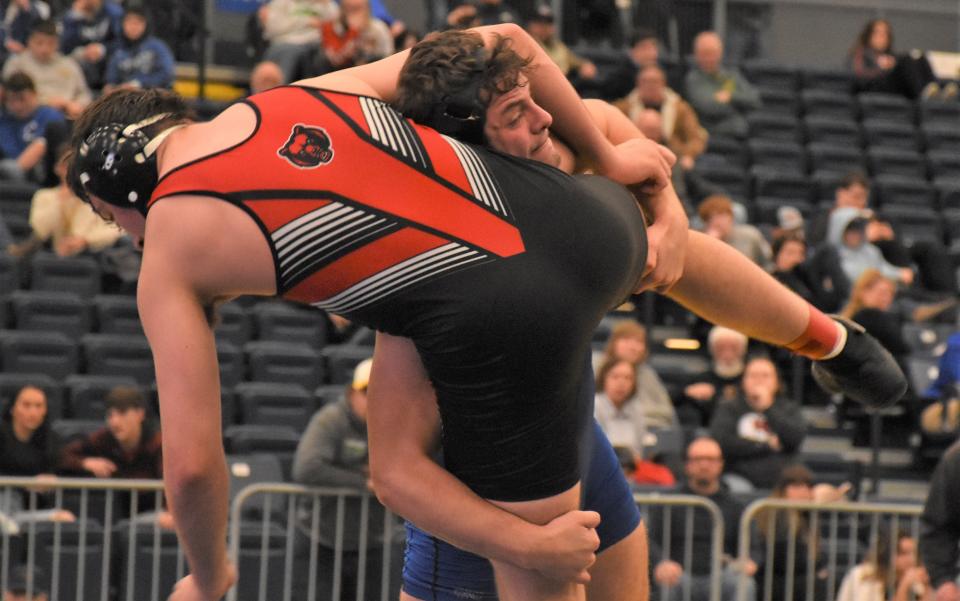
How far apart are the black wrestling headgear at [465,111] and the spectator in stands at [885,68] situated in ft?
35.9

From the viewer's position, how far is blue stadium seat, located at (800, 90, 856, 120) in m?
12.9

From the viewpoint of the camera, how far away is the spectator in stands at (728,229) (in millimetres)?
9141

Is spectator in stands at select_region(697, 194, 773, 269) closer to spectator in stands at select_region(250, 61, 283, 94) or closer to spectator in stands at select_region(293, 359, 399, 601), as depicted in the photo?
spectator in stands at select_region(250, 61, 283, 94)

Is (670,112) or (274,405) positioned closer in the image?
(274,405)

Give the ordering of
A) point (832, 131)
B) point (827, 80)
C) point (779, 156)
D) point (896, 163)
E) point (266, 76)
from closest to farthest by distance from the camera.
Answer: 1. point (266, 76)
2. point (779, 156)
3. point (896, 163)
4. point (832, 131)
5. point (827, 80)

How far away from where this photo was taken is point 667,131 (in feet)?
35.1

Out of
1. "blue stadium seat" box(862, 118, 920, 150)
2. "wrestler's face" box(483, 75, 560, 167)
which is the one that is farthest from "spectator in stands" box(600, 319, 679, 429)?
"blue stadium seat" box(862, 118, 920, 150)

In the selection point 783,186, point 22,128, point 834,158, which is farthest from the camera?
point 834,158

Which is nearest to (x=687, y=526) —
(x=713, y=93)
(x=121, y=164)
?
(x=121, y=164)

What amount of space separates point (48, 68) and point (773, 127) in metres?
5.18

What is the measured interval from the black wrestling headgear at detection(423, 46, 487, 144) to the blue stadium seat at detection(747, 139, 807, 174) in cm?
910

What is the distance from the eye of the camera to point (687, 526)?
20.1ft

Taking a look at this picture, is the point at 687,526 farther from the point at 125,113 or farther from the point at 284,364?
the point at 125,113

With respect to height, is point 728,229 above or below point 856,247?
above
